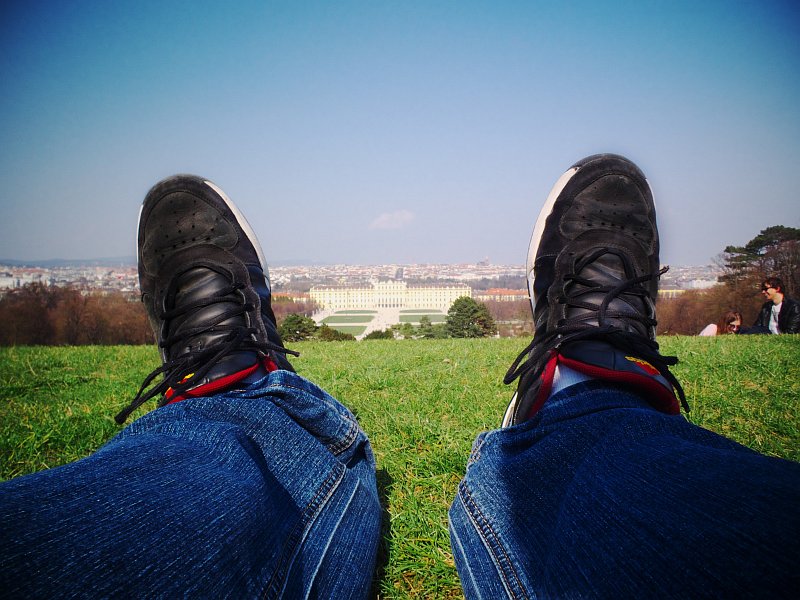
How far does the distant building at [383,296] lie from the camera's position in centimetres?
6744

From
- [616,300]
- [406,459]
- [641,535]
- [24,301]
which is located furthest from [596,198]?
[24,301]

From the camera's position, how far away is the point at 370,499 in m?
1.12

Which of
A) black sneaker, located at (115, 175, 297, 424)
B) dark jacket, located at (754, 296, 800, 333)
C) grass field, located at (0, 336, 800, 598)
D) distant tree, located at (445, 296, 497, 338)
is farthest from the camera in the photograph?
distant tree, located at (445, 296, 497, 338)

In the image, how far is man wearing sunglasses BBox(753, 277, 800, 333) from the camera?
7.94 meters

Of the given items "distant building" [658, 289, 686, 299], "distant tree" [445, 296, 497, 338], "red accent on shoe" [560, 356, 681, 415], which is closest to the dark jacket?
"red accent on shoe" [560, 356, 681, 415]

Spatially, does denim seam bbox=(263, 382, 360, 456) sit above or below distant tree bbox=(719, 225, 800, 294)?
below

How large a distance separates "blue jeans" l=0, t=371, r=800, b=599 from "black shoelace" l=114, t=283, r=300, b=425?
0.40 metres

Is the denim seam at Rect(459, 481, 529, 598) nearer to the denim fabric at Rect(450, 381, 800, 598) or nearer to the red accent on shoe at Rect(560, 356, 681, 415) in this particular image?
the denim fabric at Rect(450, 381, 800, 598)

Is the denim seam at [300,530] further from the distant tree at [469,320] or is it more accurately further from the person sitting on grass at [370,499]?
the distant tree at [469,320]

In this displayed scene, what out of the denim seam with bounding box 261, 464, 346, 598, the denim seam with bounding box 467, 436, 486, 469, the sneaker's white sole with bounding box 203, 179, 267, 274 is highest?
the sneaker's white sole with bounding box 203, 179, 267, 274

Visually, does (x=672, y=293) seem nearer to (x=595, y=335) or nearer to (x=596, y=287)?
(x=596, y=287)

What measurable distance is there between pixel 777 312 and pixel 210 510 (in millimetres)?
10673

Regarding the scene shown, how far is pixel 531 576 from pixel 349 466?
0.56m

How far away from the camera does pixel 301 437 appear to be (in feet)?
3.55
